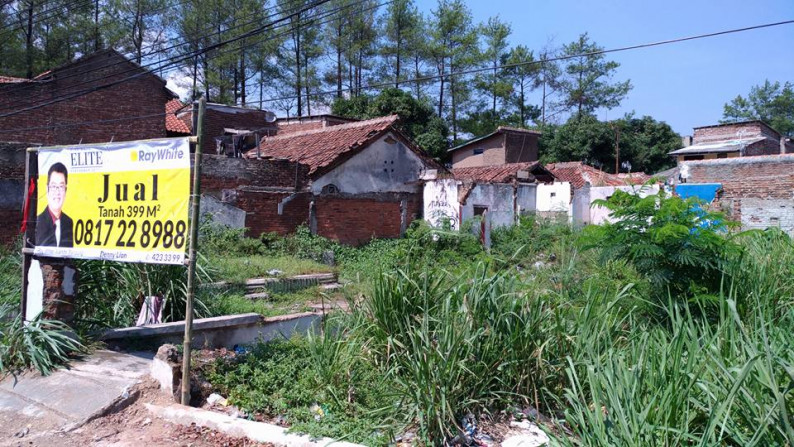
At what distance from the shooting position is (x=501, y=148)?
3453cm

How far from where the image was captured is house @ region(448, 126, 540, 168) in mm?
Result: 34375

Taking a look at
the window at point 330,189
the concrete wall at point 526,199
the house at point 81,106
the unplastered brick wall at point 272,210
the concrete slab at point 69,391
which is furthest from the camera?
the concrete wall at point 526,199

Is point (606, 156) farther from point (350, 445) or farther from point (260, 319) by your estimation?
point (350, 445)

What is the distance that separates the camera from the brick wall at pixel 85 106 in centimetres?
2105

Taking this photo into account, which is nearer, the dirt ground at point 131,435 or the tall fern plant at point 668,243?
the dirt ground at point 131,435

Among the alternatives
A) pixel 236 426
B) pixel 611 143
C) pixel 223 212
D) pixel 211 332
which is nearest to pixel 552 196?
pixel 223 212

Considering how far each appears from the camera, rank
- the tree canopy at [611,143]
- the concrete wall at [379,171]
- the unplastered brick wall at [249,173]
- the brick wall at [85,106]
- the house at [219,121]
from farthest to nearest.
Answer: the tree canopy at [611,143]
the house at [219,121]
the brick wall at [85,106]
the concrete wall at [379,171]
the unplastered brick wall at [249,173]

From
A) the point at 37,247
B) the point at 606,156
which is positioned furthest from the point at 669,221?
the point at 606,156

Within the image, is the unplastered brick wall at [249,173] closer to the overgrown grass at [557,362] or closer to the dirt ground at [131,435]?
the overgrown grass at [557,362]

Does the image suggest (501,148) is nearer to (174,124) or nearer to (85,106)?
(174,124)

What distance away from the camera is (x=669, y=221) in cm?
705

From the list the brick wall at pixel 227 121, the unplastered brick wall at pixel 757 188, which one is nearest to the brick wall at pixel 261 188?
the brick wall at pixel 227 121

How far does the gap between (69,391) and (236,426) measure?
1.92 metres

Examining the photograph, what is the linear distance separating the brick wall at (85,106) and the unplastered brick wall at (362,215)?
8.12 meters
